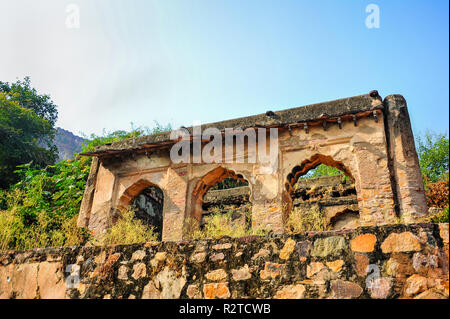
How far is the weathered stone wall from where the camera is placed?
10.2 ft

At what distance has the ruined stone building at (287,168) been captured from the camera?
321 inches

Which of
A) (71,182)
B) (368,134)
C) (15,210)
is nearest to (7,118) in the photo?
(71,182)

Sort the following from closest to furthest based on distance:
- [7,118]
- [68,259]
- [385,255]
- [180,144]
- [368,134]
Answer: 1. [385,255]
2. [68,259]
3. [368,134]
4. [180,144]
5. [7,118]

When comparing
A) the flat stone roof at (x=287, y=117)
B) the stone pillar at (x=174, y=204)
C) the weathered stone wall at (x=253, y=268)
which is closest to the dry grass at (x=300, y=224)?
the weathered stone wall at (x=253, y=268)

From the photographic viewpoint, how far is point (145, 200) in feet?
39.8

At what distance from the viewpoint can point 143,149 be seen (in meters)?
10.3

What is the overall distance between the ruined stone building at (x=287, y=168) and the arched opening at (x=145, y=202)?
0.04 meters

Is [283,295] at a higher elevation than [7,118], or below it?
below

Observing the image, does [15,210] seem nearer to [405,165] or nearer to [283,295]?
[283,295]

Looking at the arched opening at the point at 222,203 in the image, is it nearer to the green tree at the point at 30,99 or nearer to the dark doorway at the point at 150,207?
the dark doorway at the point at 150,207

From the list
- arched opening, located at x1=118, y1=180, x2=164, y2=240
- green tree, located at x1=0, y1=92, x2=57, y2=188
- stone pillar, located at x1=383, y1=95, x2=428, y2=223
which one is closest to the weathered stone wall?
stone pillar, located at x1=383, y1=95, x2=428, y2=223

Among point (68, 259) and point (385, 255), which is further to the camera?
point (68, 259)
